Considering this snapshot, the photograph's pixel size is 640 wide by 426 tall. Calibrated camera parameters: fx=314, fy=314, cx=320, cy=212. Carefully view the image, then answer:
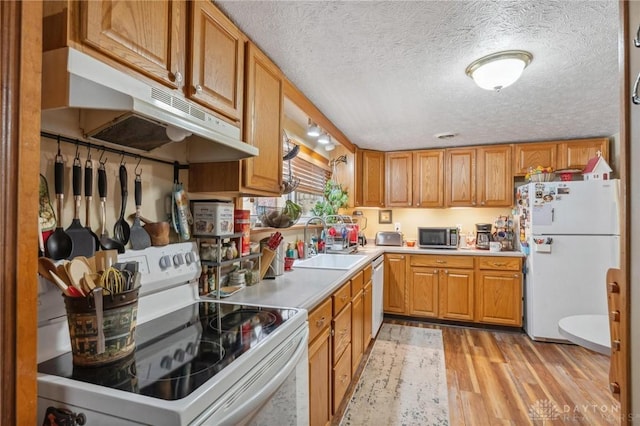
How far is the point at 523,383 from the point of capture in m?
2.36

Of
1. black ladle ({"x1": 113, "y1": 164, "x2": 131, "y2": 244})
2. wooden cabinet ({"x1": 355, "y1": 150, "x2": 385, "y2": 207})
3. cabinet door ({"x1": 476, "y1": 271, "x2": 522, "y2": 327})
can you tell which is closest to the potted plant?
wooden cabinet ({"x1": 355, "y1": 150, "x2": 385, "y2": 207})

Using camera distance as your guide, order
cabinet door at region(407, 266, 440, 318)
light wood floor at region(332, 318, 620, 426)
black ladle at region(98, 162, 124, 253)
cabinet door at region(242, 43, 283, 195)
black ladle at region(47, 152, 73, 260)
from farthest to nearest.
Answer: cabinet door at region(407, 266, 440, 318) < light wood floor at region(332, 318, 620, 426) < cabinet door at region(242, 43, 283, 195) < black ladle at region(98, 162, 124, 253) < black ladle at region(47, 152, 73, 260)

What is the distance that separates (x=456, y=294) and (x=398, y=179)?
157cm

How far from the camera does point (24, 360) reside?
59 cm

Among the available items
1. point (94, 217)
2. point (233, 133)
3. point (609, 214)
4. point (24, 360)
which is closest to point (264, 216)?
point (233, 133)

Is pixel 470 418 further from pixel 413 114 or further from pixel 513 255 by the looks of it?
pixel 413 114

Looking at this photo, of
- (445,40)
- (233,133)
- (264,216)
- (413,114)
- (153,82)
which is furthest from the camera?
(413,114)

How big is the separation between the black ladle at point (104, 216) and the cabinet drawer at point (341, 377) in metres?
1.34

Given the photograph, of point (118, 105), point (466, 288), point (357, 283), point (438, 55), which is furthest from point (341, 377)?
point (466, 288)

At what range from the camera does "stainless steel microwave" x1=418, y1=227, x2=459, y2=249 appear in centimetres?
377

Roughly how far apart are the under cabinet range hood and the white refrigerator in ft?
10.3

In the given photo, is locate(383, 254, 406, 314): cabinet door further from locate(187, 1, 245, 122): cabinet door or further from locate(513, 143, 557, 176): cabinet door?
locate(187, 1, 245, 122): cabinet door

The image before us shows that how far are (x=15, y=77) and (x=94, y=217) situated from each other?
25.9 inches

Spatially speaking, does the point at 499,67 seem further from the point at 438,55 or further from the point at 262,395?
the point at 262,395
